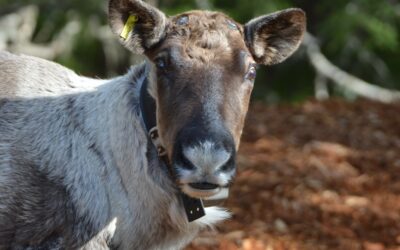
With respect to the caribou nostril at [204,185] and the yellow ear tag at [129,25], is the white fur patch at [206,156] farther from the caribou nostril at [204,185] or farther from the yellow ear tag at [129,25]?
the yellow ear tag at [129,25]

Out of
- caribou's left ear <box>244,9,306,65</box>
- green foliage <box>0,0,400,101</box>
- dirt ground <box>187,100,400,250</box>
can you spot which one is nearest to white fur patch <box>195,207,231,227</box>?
caribou's left ear <box>244,9,306,65</box>

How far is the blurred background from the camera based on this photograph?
6.74 meters

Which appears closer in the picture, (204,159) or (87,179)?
(204,159)

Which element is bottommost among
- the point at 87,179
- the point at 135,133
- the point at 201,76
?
the point at 87,179

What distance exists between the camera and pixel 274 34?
5.04 metres

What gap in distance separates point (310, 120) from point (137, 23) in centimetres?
513

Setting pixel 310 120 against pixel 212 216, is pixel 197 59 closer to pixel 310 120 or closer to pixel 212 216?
pixel 212 216

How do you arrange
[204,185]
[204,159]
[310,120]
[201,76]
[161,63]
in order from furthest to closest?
[310,120] < [161,63] < [201,76] < [204,185] < [204,159]

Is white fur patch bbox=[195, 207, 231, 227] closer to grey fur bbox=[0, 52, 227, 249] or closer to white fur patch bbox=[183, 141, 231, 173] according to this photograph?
grey fur bbox=[0, 52, 227, 249]

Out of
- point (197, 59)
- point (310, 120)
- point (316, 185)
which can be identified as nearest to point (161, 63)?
point (197, 59)

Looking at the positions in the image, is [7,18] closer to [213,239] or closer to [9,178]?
[213,239]

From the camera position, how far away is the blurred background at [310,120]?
674 centimetres

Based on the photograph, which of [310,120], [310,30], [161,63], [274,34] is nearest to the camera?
[161,63]

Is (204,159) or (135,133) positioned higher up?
(204,159)
